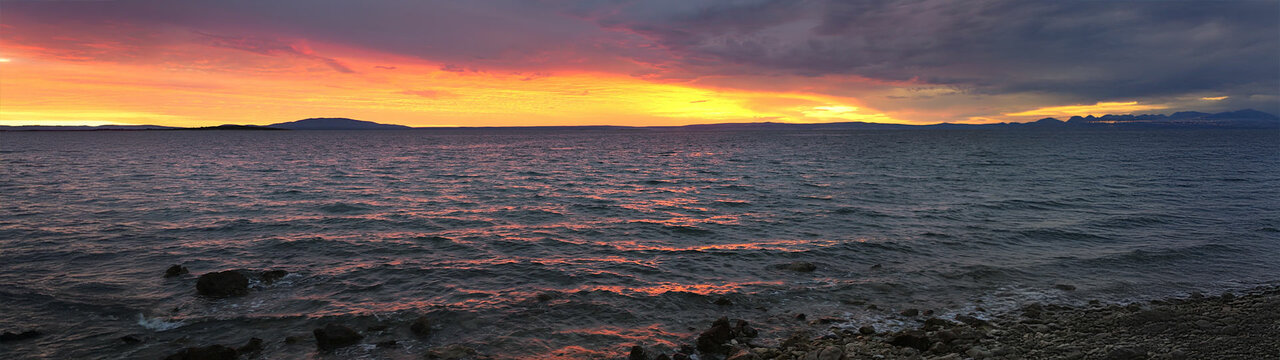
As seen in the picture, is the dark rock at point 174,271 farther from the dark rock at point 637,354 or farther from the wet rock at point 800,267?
the wet rock at point 800,267

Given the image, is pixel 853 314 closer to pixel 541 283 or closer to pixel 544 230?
pixel 541 283

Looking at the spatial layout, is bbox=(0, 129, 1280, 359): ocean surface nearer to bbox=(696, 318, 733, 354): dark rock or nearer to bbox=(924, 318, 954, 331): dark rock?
bbox=(924, 318, 954, 331): dark rock

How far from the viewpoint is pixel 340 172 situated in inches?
2056

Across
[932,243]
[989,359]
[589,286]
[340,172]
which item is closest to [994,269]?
[932,243]

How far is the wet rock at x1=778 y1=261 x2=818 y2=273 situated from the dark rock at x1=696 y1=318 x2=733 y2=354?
20.0ft

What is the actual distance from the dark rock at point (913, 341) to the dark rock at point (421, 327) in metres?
9.57

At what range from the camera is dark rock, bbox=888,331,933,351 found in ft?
35.4

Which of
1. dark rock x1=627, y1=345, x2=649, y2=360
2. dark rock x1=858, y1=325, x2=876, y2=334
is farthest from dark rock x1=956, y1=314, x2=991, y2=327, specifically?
dark rock x1=627, y1=345, x2=649, y2=360

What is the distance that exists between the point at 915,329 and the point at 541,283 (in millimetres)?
9440

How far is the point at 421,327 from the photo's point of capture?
1223 cm

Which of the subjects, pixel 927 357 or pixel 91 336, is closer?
pixel 927 357

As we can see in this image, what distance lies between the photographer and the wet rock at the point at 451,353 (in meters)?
11.0

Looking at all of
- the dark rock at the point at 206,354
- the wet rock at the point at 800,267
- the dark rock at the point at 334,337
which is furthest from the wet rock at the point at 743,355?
the dark rock at the point at 206,354

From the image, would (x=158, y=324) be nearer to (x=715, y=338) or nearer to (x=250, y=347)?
(x=250, y=347)
